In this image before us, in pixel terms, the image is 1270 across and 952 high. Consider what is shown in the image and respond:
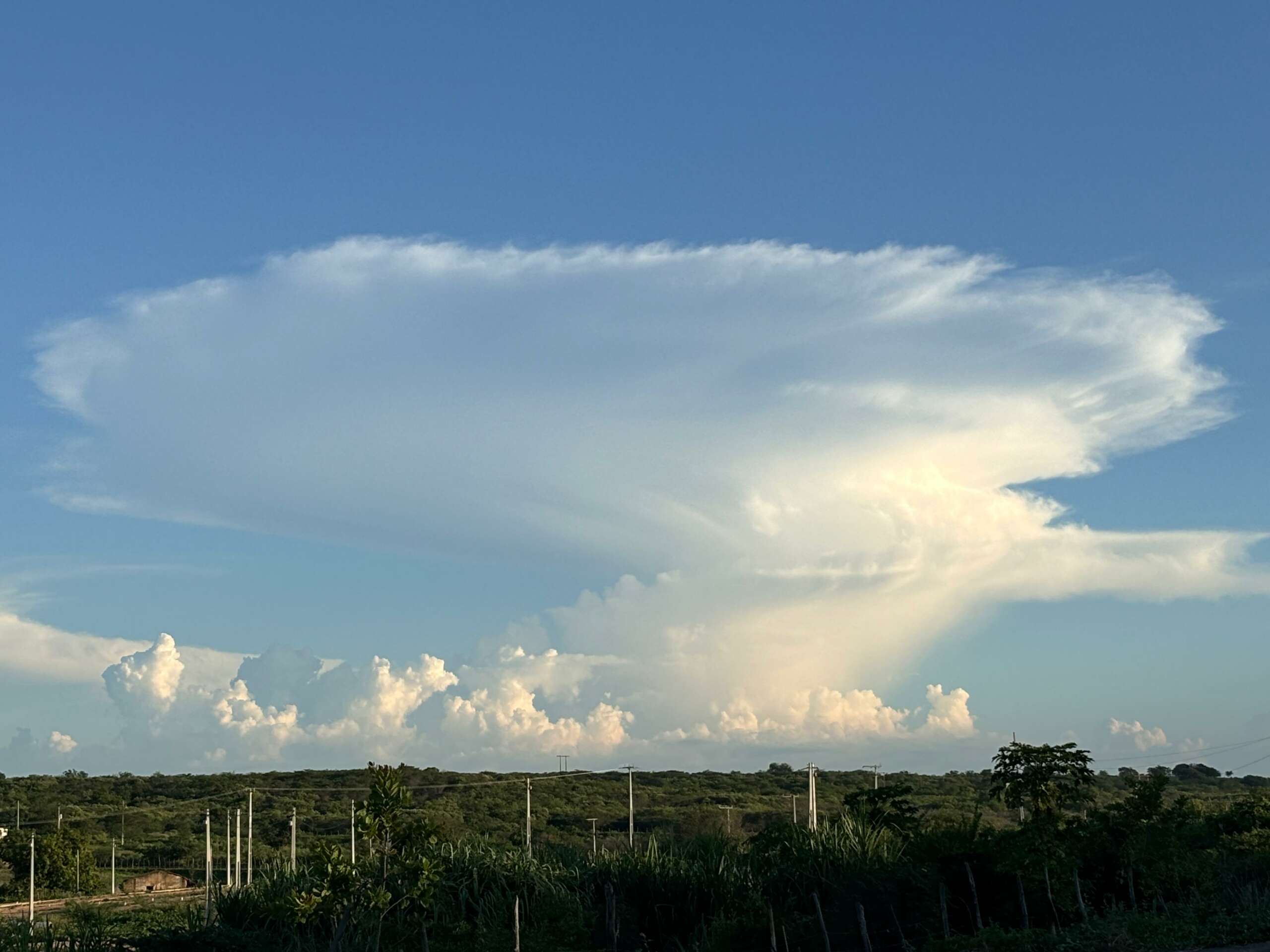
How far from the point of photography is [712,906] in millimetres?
26891

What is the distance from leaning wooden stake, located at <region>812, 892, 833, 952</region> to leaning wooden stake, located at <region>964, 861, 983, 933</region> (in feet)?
8.25

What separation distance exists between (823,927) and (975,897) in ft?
8.83

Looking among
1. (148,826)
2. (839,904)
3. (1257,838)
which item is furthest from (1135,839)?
(148,826)

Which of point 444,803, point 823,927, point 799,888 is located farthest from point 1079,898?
point 444,803

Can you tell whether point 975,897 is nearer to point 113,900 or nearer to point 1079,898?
point 1079,898

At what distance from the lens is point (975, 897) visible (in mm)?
22609

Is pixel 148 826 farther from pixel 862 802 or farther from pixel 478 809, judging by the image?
pixel 862 802

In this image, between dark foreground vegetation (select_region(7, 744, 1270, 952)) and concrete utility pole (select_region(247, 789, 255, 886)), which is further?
concrete utility pole (select_region(247, 789, 255, 886))

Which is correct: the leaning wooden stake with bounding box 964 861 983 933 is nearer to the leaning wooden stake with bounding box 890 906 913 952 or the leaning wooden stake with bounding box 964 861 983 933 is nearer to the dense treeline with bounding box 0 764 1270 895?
the leaning wooden stake with bounding box 890 906 913 952

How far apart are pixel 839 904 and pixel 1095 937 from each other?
619 centimetres

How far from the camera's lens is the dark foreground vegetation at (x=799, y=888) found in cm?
1920

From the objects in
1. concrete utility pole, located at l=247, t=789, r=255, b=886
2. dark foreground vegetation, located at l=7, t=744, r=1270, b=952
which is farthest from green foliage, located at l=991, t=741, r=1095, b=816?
concrete utility pole, located at l=247, t=789, r=255, b=886

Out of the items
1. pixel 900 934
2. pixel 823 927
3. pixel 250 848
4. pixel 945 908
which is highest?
pixel 945 908

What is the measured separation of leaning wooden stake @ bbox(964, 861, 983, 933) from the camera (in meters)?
22.5
